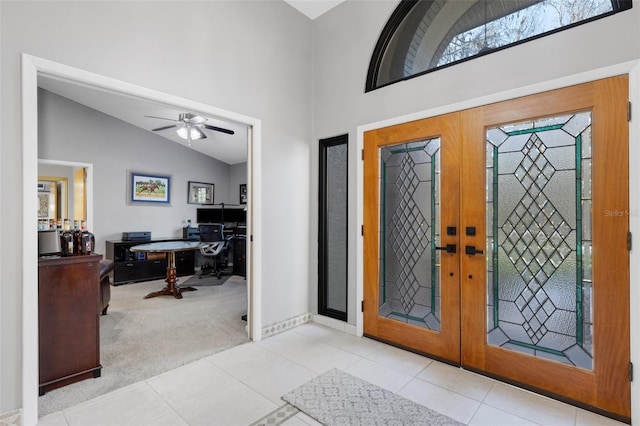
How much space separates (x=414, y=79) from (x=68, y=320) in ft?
11.0

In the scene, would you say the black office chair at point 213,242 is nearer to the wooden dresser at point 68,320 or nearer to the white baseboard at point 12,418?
the wooden dresser at point 68,320

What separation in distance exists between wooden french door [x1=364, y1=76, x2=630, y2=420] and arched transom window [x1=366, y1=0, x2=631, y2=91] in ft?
1.66

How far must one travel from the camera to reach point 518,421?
1.86m

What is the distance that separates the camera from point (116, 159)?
→ 5.95m

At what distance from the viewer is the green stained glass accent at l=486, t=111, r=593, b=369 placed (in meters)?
2.04

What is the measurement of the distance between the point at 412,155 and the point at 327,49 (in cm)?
165

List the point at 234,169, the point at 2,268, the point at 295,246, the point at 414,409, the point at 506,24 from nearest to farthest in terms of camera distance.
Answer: the point at 2,268 → the point at 414,409 → the point at 506,24 → the point at 295,246 → the point at 234,169

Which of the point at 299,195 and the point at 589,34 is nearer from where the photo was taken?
the point at 589,34

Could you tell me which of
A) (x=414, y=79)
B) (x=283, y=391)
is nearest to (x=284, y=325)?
(x=283, y=391)

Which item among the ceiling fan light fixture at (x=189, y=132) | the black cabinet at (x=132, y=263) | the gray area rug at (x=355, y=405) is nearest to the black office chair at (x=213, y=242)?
the black cabinet at (x=132, y=263)

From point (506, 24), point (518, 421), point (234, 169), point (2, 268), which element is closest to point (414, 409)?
point (518, 421)

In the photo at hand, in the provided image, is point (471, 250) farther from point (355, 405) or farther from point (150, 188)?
point (150, 188)

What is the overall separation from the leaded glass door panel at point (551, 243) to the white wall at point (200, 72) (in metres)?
1.73

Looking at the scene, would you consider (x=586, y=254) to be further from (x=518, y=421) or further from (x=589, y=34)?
(x=589, y=34)
